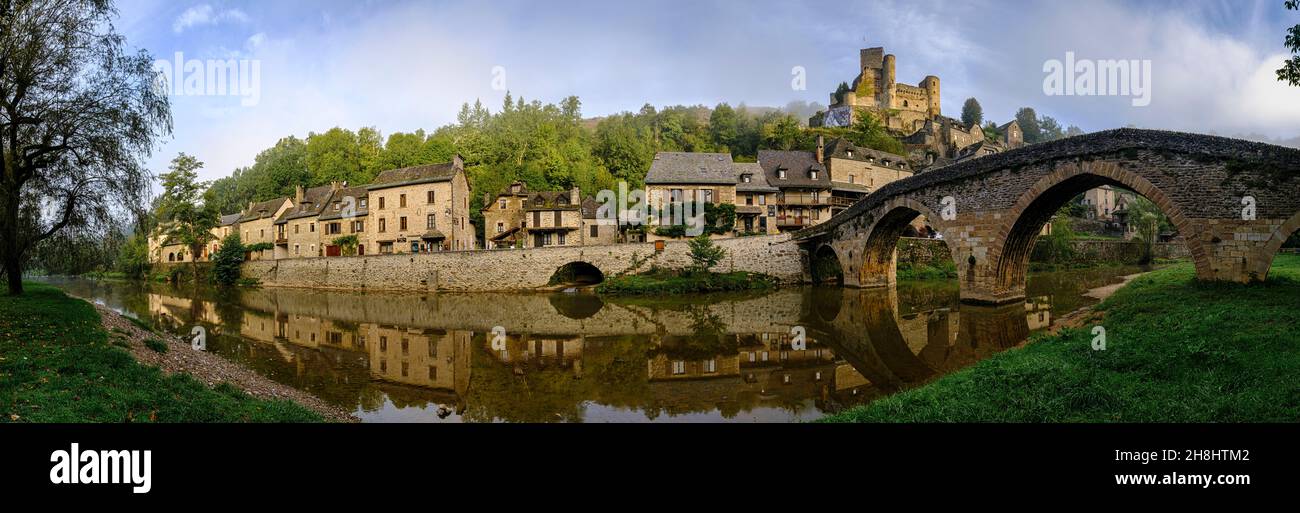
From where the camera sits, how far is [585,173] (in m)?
62.8

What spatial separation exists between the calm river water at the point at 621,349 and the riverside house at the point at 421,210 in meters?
16.4

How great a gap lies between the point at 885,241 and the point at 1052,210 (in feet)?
34.4

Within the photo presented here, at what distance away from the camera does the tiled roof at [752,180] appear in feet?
168

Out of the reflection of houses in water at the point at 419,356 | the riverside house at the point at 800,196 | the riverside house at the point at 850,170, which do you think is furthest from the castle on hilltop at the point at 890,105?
the reflection of houses in water at the point at 419,356

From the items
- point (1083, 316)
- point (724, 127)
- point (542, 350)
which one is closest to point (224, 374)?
point (542, 350)

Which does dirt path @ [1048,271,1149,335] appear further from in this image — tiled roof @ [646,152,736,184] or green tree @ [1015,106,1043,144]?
green tree @ [1015,106,1043,144]

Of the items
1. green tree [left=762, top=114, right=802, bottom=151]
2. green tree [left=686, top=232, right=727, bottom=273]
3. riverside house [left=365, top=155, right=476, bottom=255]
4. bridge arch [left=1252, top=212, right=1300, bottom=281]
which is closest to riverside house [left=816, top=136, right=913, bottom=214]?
green tree [left=762, top=114, right=802, bottom=151]

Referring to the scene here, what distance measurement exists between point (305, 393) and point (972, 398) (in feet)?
43.2

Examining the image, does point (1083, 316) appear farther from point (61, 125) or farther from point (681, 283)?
point (61, 125)

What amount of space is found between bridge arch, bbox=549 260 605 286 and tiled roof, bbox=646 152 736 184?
9.69 metres

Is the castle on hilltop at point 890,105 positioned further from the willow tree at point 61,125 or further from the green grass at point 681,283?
the willow tree at point 61,125
